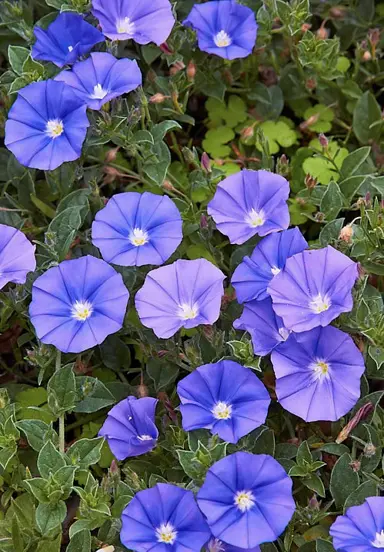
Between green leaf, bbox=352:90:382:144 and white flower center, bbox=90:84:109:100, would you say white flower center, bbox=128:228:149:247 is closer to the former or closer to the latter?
white flower center, bbox=90:84:109:100

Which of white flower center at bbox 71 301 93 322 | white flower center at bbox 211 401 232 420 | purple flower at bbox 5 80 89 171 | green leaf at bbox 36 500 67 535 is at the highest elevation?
purple flower at bbox 5 80 89 171

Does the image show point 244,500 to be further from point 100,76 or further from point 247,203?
point 100,76

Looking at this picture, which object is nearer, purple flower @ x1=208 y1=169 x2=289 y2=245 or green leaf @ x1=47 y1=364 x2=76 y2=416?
green leaf @ x1=47 y1=364 x2=76 y2=416

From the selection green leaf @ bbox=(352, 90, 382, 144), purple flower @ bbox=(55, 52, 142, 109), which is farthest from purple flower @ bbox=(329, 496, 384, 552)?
green leaf @ bbox=(352, 90, 382, 144)

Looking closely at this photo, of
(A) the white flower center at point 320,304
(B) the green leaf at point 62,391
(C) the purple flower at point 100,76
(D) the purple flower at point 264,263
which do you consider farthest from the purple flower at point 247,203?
(B) the green leaf at point 62,391

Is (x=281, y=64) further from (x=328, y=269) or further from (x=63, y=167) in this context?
(x=328, y=269)

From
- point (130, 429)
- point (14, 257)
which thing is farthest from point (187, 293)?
point (14, 257)

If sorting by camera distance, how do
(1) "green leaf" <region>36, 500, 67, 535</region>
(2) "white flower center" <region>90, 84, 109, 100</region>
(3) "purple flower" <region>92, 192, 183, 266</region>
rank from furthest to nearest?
(2) "white flower center" <region>90, 84, 109, 100</region>
(3) "purple flower" <region>92, 192, 183, 266</region>
(1) "green leaf" <region>36, 500, 67, 535</region>

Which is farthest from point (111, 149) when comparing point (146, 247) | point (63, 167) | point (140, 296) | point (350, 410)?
point (350, 410)
